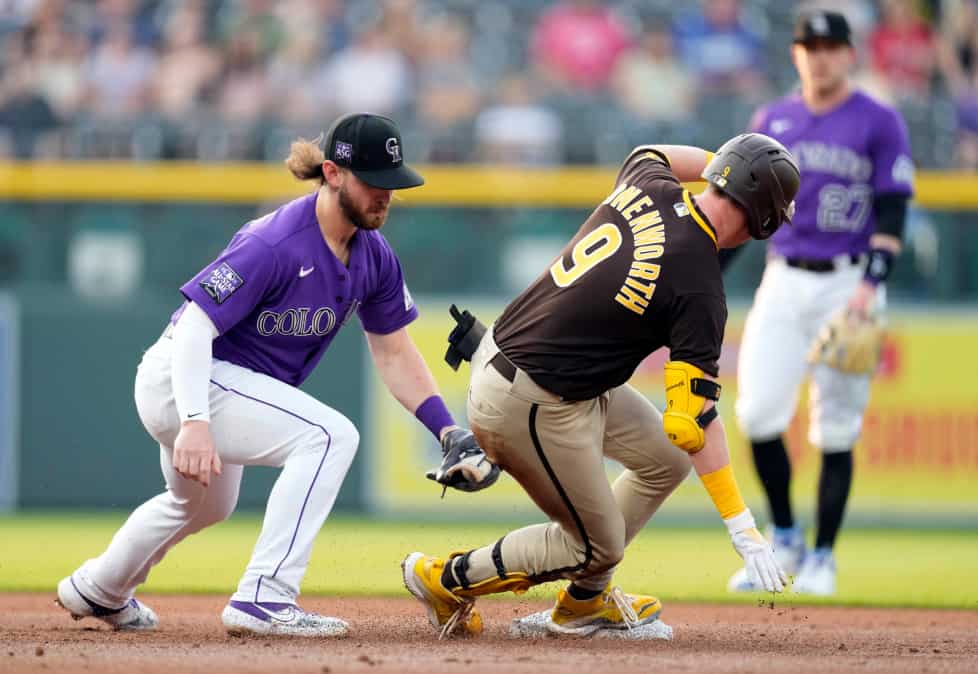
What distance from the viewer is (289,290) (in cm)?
509

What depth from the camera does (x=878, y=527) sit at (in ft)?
32.7

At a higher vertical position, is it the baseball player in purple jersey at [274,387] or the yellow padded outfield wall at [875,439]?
the baseball player in purple jersey at [274,387]

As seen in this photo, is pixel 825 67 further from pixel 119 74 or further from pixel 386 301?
pixel 119 74

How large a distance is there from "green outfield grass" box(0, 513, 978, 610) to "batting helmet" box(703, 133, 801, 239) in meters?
2.47

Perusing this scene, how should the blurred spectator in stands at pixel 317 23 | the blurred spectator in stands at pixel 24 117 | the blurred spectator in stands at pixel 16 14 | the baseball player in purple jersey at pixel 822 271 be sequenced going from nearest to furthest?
the baseball player in purple jersey at pixel 822 271 < the blurred spectator in stands at pixel 24 117 < the blurred spectator in stands at pixel 317 23 < the blurred spectator in stands at pixel 16 14

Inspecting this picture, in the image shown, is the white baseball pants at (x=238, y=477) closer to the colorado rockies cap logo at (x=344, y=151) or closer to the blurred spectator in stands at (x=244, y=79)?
the colorado rockies cap logo at (x=344, y=151)

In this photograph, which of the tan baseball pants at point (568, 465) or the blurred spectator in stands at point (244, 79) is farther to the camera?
the blurred spectator in stands at point (244, 79)

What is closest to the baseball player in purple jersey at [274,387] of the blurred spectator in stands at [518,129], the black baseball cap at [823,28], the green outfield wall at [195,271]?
the black baseball cap at [823,28]

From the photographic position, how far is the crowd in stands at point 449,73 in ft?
35.3

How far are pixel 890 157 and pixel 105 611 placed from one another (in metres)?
4.17

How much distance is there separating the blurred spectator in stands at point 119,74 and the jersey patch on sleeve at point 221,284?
718 cm

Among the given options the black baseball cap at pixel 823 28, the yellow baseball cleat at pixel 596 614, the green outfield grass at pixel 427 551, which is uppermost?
the black baseball cap at pixel 823 28

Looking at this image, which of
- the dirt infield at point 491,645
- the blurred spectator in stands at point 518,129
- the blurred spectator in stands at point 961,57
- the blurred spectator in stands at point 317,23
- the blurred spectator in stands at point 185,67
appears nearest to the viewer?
the dirt infield at point 491,645

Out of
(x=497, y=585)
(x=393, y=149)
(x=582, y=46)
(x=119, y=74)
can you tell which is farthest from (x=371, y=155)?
(x=582, y=46)
